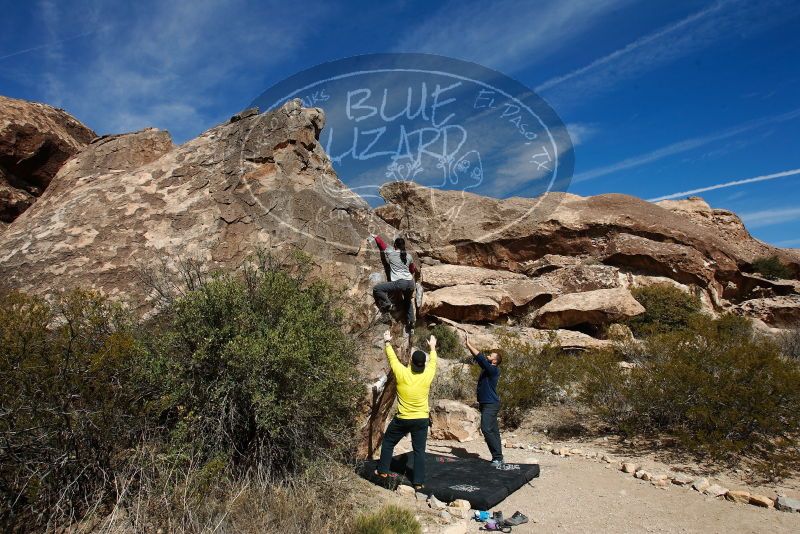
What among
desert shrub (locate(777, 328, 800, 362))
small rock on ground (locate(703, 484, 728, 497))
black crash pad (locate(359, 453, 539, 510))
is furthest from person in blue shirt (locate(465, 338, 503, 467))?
desert shrub (locate(777, 328, 800, 362))

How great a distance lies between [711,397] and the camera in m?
6.50

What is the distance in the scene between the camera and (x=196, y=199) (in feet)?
18.6

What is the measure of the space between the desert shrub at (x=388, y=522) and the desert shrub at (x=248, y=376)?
2.42ft

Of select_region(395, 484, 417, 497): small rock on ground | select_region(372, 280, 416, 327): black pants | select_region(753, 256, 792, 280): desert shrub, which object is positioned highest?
select_region(753, 256, 792, 280): desert shrub

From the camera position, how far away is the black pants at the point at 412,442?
4.92 m

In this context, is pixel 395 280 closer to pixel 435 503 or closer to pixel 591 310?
pixel 435 503

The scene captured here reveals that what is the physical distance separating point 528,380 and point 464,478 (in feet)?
13.5

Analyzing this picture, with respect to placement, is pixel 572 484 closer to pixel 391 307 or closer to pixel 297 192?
pixel 391 307

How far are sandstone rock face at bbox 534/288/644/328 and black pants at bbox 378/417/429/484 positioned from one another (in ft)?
41.8

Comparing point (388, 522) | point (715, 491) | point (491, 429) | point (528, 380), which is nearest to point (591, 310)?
point (528, 380)

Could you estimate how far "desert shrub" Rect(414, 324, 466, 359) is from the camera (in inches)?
580

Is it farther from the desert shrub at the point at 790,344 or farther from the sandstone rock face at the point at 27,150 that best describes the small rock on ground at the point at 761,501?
the desert shrub at the point at 790,344

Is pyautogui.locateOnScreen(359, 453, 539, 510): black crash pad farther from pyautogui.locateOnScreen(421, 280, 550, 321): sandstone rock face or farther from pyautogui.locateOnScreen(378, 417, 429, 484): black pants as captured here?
pyautogui.locateOnScreen(421, 280, 550, 321): sandstone rock face

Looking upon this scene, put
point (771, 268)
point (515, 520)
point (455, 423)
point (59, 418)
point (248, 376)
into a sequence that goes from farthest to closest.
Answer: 1. point (771, 268)
2. point (455, 423)
3. point (515, 520)
4. point (248, 376)
5. point (59, 418)
